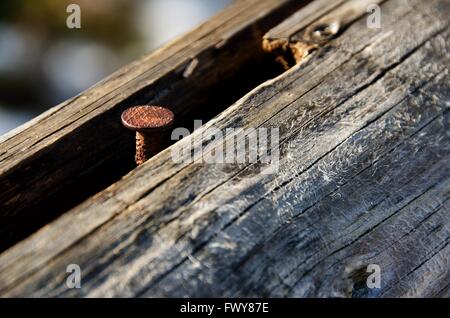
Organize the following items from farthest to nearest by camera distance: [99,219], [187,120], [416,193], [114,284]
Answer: [187,120] < [416,193] < [99,219] < [114,284]

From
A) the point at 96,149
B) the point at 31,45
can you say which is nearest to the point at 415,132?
the point at 96,149

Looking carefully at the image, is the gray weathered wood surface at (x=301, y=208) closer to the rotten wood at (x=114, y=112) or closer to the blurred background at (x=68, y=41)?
the rotten wood at (x=114, y=112)

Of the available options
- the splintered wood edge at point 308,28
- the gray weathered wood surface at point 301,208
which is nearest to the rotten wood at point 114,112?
the splintered wood edge at point 308,28

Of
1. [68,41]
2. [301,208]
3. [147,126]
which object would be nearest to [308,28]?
[147,126]

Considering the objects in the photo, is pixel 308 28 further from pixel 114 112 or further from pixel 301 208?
pixel 301 208

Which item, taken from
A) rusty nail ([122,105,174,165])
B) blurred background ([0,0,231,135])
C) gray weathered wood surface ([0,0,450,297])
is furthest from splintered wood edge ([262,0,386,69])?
blurred background ([0,0,231,135])

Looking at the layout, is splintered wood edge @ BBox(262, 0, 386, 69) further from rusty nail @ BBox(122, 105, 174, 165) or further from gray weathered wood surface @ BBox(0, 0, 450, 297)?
rusty nail @ BBox(122, 105, 174, 165)

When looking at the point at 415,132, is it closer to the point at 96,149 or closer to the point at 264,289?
the point at 264,289
